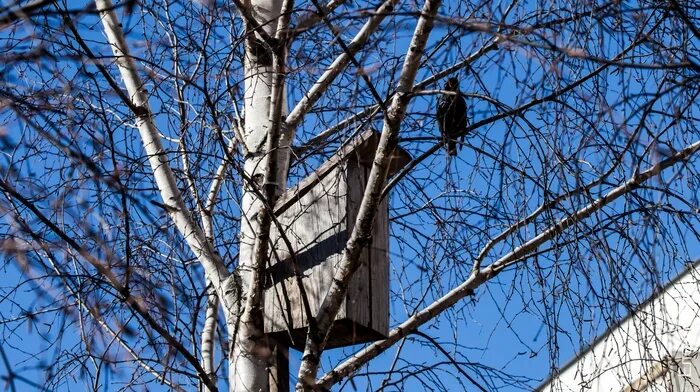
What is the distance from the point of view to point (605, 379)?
7441mm

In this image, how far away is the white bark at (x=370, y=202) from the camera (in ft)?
9.25

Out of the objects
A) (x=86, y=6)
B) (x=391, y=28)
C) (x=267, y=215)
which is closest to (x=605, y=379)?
(x=267, y=215)

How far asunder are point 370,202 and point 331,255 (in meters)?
0.60

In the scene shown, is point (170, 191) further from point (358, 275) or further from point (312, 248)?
point (358, 275)

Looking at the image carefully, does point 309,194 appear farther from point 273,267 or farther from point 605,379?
point 605,379

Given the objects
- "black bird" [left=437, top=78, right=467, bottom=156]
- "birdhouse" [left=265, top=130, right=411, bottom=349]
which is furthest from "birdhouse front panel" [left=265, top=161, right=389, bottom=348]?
"black bird" [left=437, top=78, right=467, bottom=156]

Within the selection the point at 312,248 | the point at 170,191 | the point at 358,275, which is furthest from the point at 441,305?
the point at 170,191

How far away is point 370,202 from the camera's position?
115 inches

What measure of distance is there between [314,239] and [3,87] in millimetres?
1360

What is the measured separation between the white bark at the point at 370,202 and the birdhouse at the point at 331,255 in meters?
0.25

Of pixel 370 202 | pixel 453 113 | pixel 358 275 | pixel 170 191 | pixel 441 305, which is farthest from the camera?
pixel 170 191

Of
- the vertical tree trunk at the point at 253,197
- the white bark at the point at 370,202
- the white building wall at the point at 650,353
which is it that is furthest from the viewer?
the vertical tree trunk at the point at 253,197

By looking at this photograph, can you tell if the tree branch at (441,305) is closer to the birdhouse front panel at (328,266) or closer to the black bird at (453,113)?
the birdhouse front panel at (328,266)

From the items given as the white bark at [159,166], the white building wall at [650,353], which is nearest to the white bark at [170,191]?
the white bark at [159,166]
